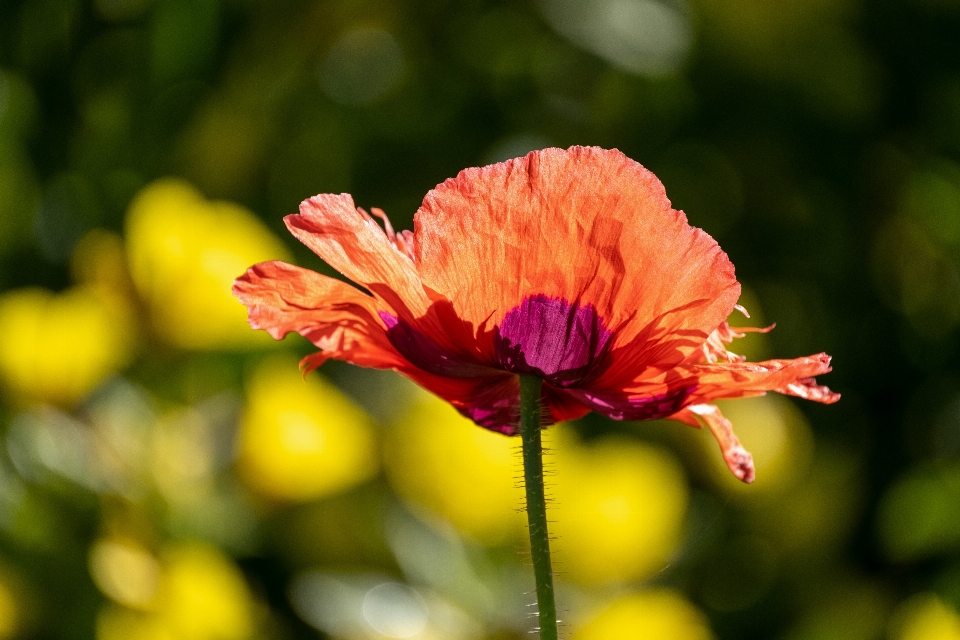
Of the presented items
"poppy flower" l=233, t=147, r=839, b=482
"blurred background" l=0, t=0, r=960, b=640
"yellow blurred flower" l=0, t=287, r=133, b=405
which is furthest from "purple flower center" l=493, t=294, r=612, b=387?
"yellow blurred flower" l=0, t=287, r=133, b=405

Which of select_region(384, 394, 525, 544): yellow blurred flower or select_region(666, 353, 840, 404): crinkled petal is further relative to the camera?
select_region(384, 394, 525, 544): yellow blurred flower

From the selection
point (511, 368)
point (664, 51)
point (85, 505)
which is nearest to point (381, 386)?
point (85, 505)

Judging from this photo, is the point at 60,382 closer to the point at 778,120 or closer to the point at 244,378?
the point at 244,378

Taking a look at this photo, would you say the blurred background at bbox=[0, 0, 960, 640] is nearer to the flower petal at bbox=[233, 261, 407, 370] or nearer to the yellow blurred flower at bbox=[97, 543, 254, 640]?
the yellow blurred flower at bbox=[97, 543, 254, 640]

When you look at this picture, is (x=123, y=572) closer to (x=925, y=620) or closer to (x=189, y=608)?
(x=189, y=608)

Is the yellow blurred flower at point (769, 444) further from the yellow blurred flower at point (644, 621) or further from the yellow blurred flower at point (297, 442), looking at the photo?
the yellow blurred flower at point (297, 442)

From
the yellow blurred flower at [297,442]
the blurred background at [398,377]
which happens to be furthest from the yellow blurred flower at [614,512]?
the yellow blurred flower at [297,442]
